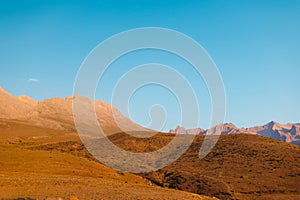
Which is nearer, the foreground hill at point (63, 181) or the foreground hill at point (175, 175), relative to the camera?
the foreground hill at point (63, 181)

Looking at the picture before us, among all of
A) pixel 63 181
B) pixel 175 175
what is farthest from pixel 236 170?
pixel 63 181

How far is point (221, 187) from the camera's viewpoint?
5272 cm

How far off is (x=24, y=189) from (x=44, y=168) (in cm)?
1701

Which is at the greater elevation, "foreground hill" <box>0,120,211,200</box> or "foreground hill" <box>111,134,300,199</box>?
"foreground hill" <box>111,134,300,199</box>

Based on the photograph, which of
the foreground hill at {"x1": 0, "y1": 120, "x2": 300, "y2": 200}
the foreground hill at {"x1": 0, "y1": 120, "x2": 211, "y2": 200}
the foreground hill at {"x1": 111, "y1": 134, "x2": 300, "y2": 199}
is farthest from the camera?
the foreground hill at {"x1": 111, "y1": 134, "x2": 300, "y2": 199}

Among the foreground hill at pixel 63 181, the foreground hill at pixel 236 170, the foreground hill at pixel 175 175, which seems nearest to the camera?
the foreground hill at pixel 63 181

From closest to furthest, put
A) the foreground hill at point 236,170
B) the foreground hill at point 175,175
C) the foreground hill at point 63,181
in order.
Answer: the foreground hill at point 63,181 → the foreground hill at point 175,175 → the foreground hill at point 236,170

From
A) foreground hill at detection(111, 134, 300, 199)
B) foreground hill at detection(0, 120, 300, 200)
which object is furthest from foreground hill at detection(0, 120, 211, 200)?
foreground hill at detection(111, 134, 300, 199)

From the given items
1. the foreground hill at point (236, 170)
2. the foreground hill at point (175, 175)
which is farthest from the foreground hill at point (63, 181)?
the foreground hill at point (236, 170)

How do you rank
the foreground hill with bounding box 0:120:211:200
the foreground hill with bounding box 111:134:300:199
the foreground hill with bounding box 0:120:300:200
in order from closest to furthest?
the foreground hill with bounding box 0:120:211:200, the foreground hill with bounding box 0:120:300:200, the foreground hill with bounding box 111:134:300:199

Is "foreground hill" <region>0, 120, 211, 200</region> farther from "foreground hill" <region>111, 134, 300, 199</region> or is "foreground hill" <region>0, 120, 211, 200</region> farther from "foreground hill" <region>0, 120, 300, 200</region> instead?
"foreground hill" <region>111, 134, 300, 199</region>

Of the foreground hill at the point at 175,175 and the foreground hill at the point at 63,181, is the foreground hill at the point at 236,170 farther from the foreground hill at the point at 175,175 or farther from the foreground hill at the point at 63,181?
the foreground hill at the point at 63,181

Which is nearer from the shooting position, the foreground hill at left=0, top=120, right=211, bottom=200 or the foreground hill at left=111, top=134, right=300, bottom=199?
the foreground hill at left=0, top=120, right=211, bottom=200

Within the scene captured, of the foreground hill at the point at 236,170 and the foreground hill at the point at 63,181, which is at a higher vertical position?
the foreground hill at the point at 236,170
